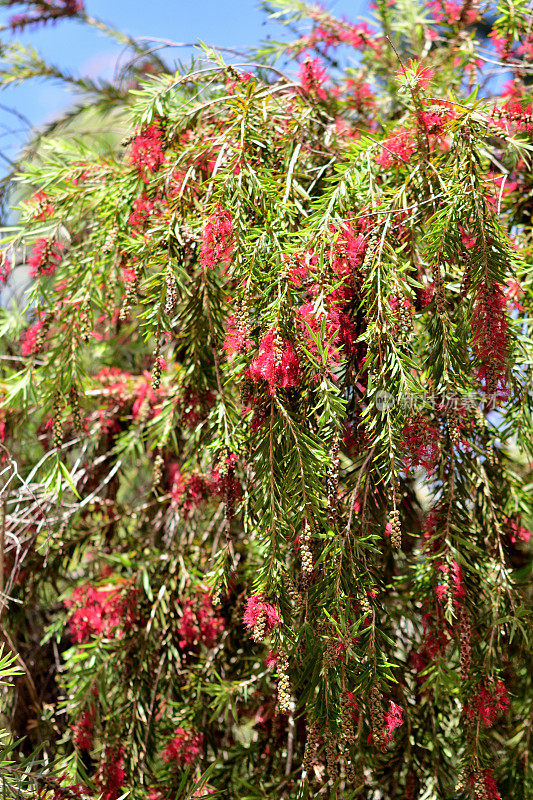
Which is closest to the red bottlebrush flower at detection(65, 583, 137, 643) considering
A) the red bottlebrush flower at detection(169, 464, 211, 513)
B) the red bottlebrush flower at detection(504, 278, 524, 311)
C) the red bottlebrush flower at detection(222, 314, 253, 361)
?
the red bottlebrush flower at detection(169, 464, 211, 513)

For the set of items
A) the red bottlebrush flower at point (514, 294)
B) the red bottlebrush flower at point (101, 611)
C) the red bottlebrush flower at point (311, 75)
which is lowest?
the red bottlebrush flower at point (101, 611)

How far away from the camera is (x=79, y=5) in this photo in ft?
8.33

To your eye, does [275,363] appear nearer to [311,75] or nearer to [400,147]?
[400,147]

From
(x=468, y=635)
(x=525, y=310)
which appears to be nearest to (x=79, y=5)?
(x=525, y=310)

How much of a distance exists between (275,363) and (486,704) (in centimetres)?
74


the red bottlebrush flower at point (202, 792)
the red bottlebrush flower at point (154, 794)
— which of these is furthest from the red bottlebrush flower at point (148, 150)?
the red bottlebrush flower at point (154, 794)

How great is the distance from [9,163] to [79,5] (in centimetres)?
83

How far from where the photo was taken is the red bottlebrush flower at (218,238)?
4.00 feet

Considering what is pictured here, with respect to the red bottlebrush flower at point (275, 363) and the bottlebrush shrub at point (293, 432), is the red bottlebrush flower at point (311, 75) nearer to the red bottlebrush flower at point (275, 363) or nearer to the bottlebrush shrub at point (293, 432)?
the bottlebrush shrub at point (293, 432)

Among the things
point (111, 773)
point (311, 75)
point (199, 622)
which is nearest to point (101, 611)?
point (199, 622)

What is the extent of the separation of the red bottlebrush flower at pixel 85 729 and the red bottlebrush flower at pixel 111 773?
81mm

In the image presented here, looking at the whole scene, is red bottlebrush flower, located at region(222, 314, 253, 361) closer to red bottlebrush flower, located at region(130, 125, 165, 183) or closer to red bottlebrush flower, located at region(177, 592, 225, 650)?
red bottlebrush flower, located at region(130, 125, 165, 183)

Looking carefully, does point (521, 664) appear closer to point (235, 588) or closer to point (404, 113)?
point (235, 588)

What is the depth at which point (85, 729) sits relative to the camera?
1.68m
